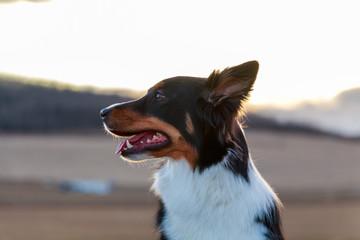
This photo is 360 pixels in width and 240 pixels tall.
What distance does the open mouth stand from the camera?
496 cm

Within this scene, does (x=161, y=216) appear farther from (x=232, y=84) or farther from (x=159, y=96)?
(x=232, y=84)

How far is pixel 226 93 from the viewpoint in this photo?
4.90 meters

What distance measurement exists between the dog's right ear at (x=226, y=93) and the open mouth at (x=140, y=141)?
52cm

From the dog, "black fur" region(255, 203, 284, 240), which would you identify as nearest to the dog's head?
the dog

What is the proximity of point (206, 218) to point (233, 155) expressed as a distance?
654 mm

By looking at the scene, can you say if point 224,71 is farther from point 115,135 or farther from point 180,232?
point 180,232

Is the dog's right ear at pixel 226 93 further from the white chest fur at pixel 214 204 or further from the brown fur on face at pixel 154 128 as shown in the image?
the white chest fur at pixel 214 204

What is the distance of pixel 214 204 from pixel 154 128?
0.95 m

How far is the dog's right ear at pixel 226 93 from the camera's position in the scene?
15.4 ft

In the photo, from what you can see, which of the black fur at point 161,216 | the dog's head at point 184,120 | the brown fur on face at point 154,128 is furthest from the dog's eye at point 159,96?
the black fur at point 161,216

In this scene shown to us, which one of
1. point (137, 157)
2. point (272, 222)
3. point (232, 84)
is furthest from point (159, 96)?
point (272, 222)

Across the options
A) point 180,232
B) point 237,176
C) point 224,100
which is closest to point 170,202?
point 180,232

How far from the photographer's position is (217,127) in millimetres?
4898

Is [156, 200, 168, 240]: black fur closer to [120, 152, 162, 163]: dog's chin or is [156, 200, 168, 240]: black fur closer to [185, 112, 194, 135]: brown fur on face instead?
[120, 152, 162, 163]: dog's chin
